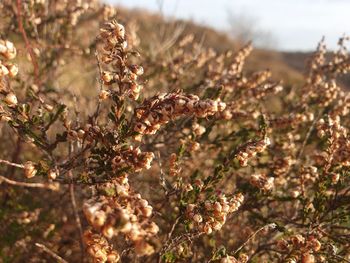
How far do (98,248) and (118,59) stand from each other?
676 mm

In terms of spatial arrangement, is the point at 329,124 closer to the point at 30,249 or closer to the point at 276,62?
the point at 30,249

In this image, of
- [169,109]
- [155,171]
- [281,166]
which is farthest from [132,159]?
[155,171]


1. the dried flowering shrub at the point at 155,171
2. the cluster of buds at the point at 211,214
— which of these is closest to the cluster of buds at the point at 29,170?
the dried flowering shrub at the point at 155,171

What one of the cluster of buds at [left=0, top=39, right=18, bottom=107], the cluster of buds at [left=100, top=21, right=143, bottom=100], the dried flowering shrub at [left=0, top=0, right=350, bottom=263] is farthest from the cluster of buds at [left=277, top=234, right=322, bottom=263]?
the cluster of buds at [left=0, top=39, right=18, bottom=107]

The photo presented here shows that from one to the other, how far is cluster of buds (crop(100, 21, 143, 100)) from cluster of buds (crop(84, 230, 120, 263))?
1.69 ft

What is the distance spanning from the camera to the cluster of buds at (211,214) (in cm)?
164

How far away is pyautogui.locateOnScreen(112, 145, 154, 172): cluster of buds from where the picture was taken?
153cm

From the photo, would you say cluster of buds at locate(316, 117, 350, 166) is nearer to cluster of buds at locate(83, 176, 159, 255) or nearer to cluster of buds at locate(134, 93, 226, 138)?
cluster of buds at locate(134, 93, 226, 138)

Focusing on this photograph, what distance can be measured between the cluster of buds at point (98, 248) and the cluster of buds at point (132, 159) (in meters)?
0.26

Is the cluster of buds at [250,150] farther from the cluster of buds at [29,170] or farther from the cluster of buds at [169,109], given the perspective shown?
the cluster of buds at [29,170]

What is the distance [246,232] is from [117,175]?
1187 millimetres

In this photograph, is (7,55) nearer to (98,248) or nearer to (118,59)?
(118,59)

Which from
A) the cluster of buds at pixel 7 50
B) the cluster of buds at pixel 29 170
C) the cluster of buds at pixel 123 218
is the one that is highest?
the cluster of buds at pixel 7 50

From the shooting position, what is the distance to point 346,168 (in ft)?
7.16
